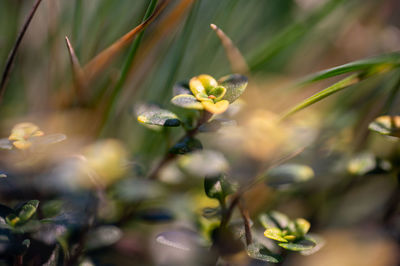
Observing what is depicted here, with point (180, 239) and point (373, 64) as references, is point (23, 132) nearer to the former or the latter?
point (180, 239)

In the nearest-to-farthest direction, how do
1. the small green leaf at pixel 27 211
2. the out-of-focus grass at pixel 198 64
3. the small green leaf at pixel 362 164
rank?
1. the small green leaf at pixel 27 211
2. the small green leaf at pixel 362 164
3. the out-of-focus grass at pixel 198 64

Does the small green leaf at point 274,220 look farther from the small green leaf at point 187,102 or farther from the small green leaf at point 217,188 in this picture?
the small green leaf at point 187,102

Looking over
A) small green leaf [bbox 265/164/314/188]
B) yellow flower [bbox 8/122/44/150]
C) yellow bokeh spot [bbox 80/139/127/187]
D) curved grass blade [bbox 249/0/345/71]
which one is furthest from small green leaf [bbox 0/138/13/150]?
curved grass blade [bbox 249/0/345/71]

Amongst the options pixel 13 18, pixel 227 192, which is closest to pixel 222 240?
pixel 227 192

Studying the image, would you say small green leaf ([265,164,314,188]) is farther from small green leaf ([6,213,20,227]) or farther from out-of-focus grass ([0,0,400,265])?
small green leaf ([6,213,20,227])

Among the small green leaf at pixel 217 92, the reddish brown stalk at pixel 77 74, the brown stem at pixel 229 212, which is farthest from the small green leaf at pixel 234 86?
the reddish brown stalk at pixel 77 74

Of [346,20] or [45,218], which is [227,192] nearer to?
[45,218]

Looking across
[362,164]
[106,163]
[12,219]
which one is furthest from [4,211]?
[362,164]
